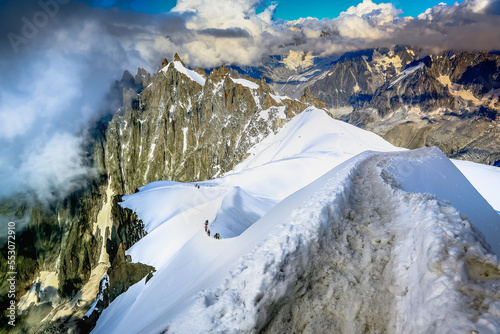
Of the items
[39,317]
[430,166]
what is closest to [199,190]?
[430,166]

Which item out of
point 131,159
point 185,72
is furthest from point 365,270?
point 131,159

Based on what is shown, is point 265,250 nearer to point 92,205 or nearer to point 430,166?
point 430,166

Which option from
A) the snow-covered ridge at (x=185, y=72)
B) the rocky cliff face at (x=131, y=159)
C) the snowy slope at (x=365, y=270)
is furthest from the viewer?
the snow-covered ridge at (x=185, y=72)

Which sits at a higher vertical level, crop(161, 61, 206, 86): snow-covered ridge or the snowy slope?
crop(161, 61, 206, 86): snow-covered ridge

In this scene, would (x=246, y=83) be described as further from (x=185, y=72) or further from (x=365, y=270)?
(x=365, y=270)

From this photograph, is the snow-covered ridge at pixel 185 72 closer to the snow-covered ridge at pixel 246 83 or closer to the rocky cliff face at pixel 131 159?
the rocky cliff face at pixel 131 159

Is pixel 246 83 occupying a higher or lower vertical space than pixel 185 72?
lower

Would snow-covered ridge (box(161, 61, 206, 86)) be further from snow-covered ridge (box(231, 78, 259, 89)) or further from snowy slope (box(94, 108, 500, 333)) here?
snowy slope (box(94, 108, 500, 333))

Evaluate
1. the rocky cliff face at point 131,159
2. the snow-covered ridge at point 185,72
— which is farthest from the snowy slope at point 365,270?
the snow-covered ridge at point 185,72

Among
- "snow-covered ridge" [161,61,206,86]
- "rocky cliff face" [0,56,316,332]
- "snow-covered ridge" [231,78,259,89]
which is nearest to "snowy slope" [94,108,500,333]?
"rocky cliff face" [0,56,316,332]
